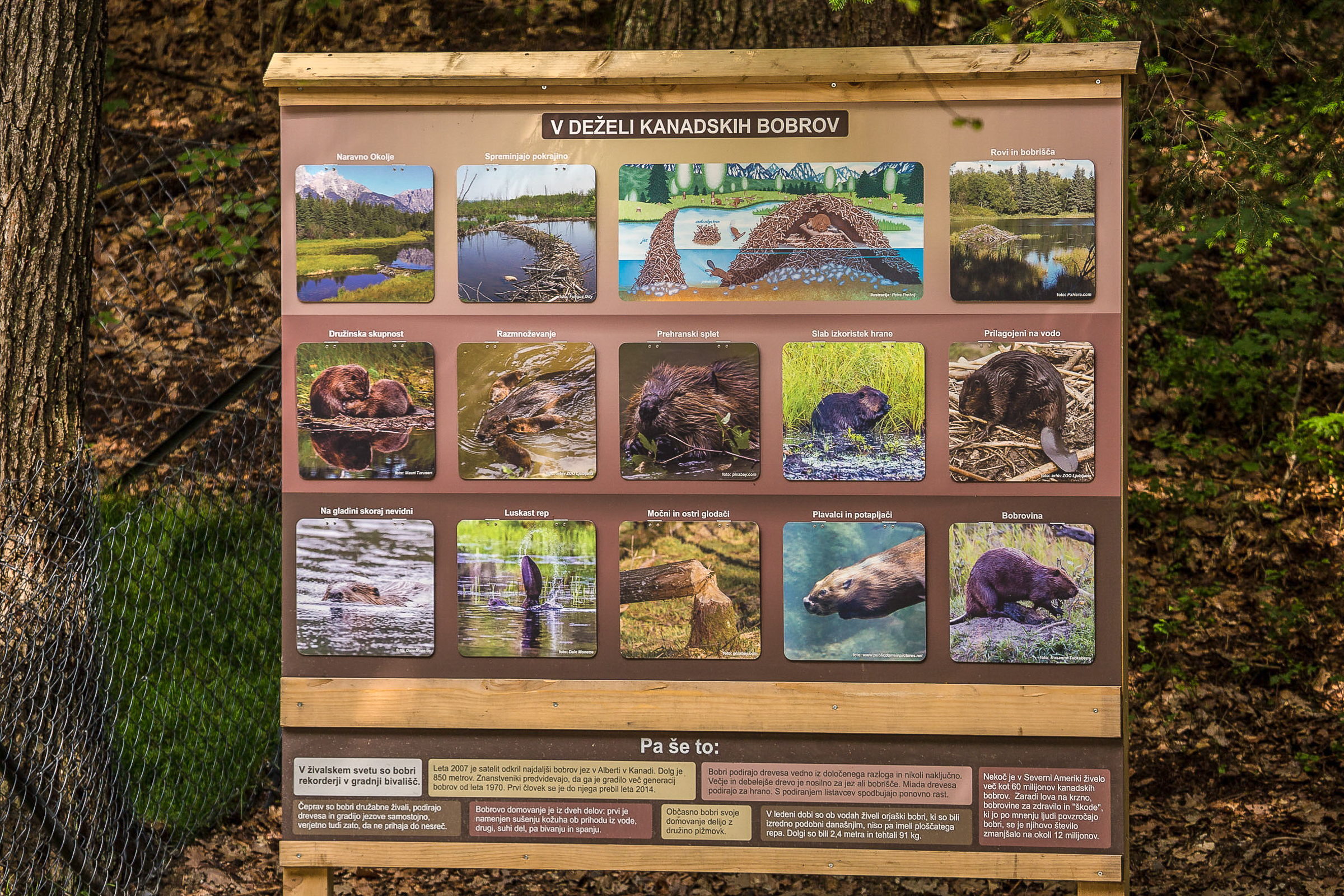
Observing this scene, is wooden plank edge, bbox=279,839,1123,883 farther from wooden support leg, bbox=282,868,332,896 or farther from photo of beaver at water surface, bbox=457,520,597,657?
photo of beaver at water surface, bbox=457,520,597,657

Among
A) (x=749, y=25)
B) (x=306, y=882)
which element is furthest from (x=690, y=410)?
(x=749, y=25)

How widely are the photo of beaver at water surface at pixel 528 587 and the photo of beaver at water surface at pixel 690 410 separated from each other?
0.30 m

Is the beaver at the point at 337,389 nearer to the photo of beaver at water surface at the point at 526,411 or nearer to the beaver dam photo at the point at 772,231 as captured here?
the photo of beaver at water surface at the point at 526,411

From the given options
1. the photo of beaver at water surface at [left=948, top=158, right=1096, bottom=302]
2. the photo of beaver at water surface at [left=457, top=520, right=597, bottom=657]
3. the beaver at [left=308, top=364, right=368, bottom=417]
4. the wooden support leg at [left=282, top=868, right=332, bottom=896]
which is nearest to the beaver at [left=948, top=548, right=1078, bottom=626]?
the photo of beaver at water surface at [left=948, top=158, right=1096, bottom=302]

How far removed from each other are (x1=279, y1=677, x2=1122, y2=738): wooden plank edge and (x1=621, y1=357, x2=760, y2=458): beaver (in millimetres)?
743

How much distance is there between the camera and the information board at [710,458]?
9.20 ft

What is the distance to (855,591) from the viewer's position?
112 inches

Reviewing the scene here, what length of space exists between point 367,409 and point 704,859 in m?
1.75

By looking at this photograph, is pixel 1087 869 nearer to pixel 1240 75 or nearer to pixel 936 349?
pixel 936 349

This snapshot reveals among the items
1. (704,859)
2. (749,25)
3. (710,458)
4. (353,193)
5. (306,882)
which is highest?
(749,25)

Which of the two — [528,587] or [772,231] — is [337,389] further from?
[772,231]

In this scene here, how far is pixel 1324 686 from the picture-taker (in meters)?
4.79

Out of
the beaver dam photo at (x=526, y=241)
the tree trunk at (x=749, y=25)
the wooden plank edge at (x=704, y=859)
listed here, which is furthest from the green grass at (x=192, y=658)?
the tree trunk at (x=749, y=25)

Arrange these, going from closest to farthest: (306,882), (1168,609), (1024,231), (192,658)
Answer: (1024,231) < (306,882) < (192,658) < (1168,609)
